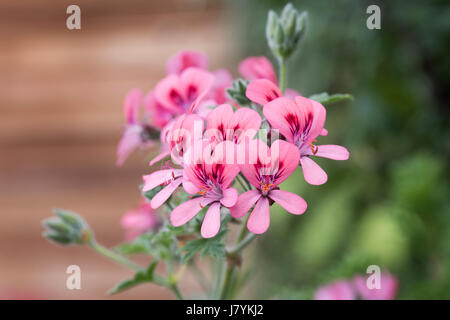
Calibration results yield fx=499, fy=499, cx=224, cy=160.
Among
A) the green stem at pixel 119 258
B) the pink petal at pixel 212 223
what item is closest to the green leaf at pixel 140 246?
the green stem at pixel 119 258

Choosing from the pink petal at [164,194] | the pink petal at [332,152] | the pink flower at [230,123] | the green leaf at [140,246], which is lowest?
the green leaf at [140,246]

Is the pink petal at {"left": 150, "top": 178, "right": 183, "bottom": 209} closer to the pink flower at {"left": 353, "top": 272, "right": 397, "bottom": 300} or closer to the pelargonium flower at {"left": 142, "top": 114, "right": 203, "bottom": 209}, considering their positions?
Answer: the pelargonium flower at {"left": 142, "top": 114, "right": 203, "bottom": 209}

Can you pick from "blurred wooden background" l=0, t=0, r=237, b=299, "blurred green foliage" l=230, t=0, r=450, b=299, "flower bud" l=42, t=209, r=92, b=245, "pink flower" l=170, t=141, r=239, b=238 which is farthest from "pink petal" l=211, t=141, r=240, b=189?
"blurred wooden background" l=0, t=0, r=237, b=299

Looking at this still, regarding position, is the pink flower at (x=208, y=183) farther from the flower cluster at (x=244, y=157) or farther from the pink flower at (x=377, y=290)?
the pink flower at (x=377, y=290)

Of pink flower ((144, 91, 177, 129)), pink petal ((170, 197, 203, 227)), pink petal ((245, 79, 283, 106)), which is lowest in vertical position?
pink petal ((170, 197, 203, 227))

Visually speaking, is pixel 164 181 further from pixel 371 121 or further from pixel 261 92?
pixel 371 121

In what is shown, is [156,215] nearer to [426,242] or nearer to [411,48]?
[426,242]
